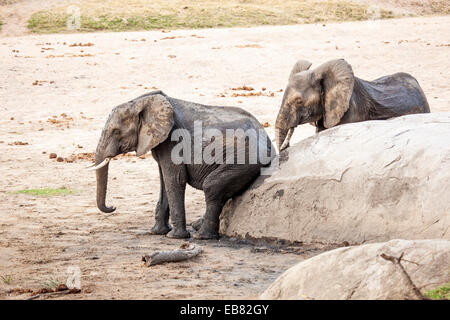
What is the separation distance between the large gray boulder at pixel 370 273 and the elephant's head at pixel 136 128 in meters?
3.66

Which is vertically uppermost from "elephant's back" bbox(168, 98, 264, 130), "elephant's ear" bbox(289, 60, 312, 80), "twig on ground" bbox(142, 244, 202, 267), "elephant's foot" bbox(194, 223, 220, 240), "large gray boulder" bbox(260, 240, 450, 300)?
"elephant's ear" bbox(289, 60, 312, 80)

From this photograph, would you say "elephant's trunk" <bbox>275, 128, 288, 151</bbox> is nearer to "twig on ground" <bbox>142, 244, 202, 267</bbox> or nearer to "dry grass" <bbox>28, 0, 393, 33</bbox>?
"twig on ground" <bbox>142, 244, 202, 267</bbox>

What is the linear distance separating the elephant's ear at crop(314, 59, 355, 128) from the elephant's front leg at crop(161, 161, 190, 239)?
2.41 m

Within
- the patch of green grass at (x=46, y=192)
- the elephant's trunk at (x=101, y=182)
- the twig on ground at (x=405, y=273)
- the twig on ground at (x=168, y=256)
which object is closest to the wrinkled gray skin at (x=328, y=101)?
the elephant's trunk at (x=101, y=182)

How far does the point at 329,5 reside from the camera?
1473 inches

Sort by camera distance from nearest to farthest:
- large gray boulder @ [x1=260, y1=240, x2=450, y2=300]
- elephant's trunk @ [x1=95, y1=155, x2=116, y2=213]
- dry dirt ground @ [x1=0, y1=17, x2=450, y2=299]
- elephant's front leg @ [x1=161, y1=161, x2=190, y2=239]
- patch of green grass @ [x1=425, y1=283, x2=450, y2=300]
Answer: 1. patch of green grass @ [x1=425, y1=283, x2=450, y2=300]
2. large gray boulder @ [x1=260, y1=240, x2=450, y2=300]
3. dry dirt ground @ [x1=0, y1=17, x2=450, y2=299]
4. elephant's front leg @ [x1=161, y1=161, x2=190, y2=239]
5. elephant's trunk @ [x1=95, y1=155, x2=116, y2=213]

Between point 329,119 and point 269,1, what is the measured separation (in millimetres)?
29204

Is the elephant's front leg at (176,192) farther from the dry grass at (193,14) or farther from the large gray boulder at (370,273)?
the dry grass at (193,14)

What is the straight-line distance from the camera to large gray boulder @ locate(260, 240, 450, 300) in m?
4.97

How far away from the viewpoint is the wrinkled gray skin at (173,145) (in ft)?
29.0

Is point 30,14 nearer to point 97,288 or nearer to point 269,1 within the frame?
point 269,1

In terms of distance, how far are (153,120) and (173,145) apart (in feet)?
1.23

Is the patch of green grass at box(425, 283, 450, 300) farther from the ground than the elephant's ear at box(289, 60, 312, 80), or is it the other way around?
the elephant's ear at box(289, 60, 312, 80)

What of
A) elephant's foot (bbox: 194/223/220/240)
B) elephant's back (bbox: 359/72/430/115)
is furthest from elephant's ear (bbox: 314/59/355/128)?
elephant's foot (bbox: 194/223/220/240)
